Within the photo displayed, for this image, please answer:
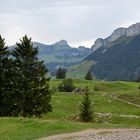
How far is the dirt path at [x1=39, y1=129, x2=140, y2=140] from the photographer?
111 ft

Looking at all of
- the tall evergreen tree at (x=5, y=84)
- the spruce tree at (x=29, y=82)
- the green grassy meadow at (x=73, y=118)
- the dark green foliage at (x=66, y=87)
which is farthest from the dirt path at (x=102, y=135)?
the dark green foliage at (x=66, y=87)

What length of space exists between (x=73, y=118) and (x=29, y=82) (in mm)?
24051

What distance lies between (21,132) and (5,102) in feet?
61.8

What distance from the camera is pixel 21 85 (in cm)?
5778

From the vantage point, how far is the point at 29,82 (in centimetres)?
5812

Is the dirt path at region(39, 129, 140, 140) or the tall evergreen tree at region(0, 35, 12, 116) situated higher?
the tall evergreen tree at region(0, 35, 12, 116)

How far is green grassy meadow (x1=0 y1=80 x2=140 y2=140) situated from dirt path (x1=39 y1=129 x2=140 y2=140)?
189 cm

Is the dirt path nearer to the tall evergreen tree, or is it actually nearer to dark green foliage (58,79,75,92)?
the tall evergreen tree

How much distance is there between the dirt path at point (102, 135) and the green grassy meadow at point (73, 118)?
74.6 inches

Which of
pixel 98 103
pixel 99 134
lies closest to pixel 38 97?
pixel 99 134

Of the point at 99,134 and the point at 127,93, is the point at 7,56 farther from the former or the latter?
the point at 127,93

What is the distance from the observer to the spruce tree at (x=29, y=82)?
5756 centimetres

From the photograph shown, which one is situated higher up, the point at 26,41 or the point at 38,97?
the point at 26,41

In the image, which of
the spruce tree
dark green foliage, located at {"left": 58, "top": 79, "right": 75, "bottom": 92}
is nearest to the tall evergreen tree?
the spruce tree
